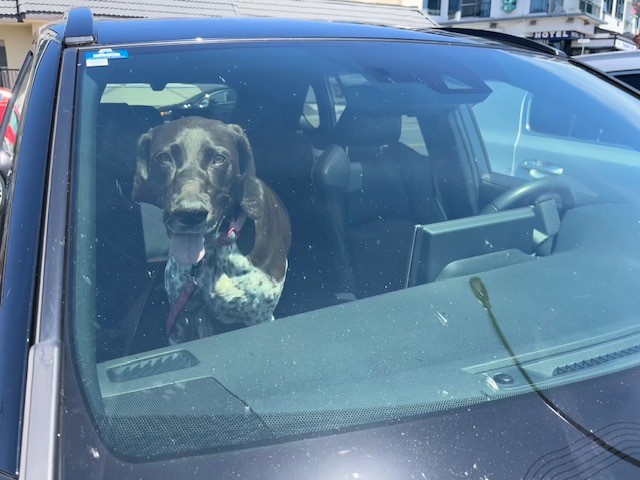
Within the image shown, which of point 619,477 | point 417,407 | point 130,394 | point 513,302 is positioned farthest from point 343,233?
point 619,477

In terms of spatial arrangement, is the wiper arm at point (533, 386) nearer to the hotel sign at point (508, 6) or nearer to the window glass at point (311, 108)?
the window glass at point (311, 108)

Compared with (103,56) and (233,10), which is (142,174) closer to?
(103,56)

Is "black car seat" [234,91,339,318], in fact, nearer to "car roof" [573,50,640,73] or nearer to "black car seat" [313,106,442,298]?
"black car seat" [313,106,442,298]

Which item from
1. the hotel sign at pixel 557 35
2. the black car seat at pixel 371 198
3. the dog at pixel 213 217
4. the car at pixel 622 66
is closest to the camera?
the dog at pixel 213 217

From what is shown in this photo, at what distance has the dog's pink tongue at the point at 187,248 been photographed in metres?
1.42

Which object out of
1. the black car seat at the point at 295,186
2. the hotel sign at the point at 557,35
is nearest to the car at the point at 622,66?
the black car seat at the point at 295,186

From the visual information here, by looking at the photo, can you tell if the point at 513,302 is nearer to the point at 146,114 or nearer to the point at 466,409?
the point at 466,409

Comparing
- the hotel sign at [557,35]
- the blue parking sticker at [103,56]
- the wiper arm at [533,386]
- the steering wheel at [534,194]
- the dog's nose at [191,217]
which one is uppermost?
the blue parking sticker at [103,56]

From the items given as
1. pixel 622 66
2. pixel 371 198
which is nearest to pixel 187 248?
pixel 371 198

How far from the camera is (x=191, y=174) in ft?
4.98

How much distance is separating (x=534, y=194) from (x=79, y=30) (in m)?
1.30

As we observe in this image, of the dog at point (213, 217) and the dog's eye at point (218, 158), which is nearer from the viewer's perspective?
the dog at point (213, 217)

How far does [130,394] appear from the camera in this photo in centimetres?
109

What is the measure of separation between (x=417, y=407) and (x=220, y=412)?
1.08 ft
